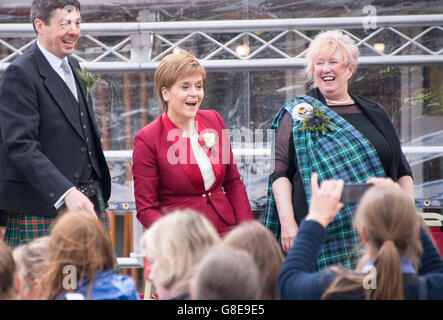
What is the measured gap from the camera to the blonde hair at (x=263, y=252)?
1755mm

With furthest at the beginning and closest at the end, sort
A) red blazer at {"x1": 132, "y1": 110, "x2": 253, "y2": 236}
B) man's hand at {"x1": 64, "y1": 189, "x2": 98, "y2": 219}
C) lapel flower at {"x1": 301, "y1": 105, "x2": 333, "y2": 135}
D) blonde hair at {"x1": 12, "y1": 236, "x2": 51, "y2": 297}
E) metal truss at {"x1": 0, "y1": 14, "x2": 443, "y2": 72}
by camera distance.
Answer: metal truss at {"x1": 0, "y1": 14, "x2": 443, "y2": 72} < lapel flower at {"x1": 301, "y1": 105, "x2": 333, "y2": 135} < red blazer at {"x1": 132, "y1": 110, "x2": 253, "y2": 236} < man's hand at {"x1": 64, "y1": 189, "x2": 98, "y2": 219} < blonde hair at {"x1": 12, "y1": 236, "x2": 51, "y2": 297}

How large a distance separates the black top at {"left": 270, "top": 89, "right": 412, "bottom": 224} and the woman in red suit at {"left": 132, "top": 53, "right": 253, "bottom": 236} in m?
0.24

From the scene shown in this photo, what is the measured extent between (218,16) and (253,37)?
0.29 m

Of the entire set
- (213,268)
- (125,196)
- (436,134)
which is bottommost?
(213,268)

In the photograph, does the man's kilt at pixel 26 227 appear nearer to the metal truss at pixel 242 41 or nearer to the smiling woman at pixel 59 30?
the smiling woman at pixel 59 30

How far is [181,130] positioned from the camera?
109 inches

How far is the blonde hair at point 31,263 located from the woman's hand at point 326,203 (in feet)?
2.73

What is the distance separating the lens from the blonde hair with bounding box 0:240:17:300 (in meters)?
1.81

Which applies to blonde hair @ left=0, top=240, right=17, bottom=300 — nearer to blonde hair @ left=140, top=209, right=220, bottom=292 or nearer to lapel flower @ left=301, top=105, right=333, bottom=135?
blonde hair @ left=140, top=209, right=220, bottom=292

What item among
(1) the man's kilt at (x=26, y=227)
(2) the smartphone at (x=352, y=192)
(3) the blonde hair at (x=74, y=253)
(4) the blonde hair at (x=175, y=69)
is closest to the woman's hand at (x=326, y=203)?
(2) the smartphone at (x=352, y=192)

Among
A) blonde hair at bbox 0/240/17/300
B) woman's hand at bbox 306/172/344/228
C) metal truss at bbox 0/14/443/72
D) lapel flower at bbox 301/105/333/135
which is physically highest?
metal truss at bbox 0/14/443/72

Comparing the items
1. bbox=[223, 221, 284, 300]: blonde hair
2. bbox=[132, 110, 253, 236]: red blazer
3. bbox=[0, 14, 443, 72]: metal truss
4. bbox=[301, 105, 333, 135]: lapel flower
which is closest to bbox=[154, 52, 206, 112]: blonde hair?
bbox=[132, 110, 253, 236]: red blazer
